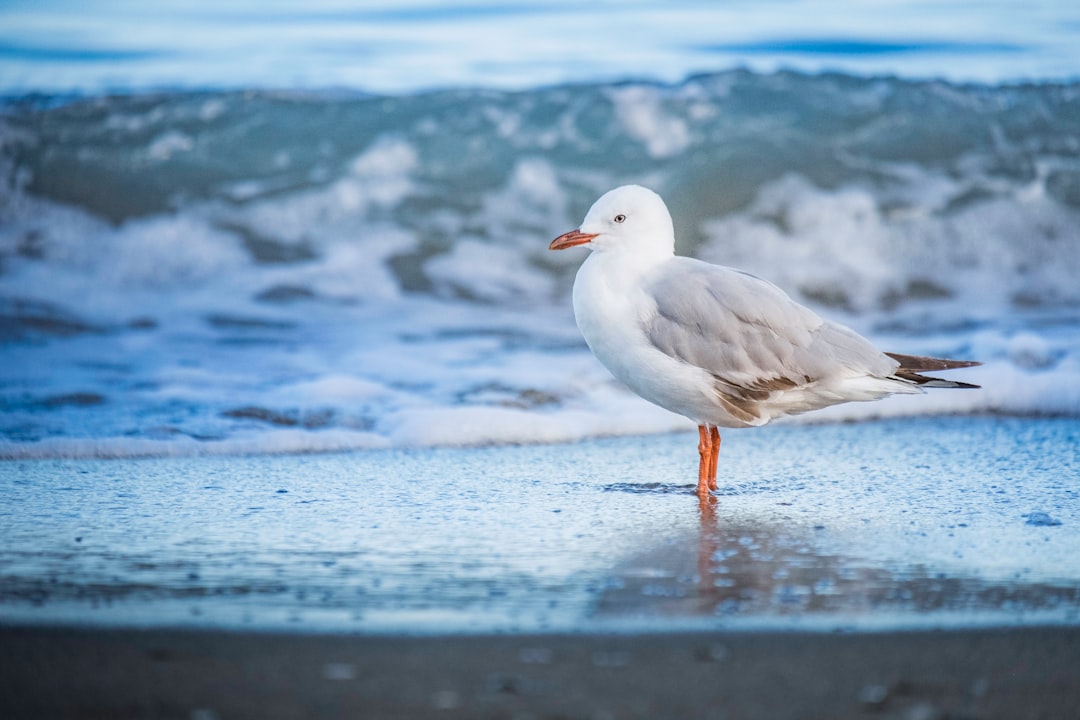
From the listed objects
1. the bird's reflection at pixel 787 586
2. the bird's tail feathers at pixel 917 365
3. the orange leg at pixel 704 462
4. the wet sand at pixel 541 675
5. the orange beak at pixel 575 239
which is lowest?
the wet sand at pixel 541 675

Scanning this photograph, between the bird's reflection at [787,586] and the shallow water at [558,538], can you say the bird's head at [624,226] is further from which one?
the bird's reflection at [787,586]

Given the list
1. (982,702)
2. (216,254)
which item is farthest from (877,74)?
(982,702)

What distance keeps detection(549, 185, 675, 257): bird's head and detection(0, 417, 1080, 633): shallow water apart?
32.2 inches

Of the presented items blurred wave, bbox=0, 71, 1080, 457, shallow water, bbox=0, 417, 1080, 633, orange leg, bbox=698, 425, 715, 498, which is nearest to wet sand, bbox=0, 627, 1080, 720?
shallow water, bbox=0, 417, 1080, 633

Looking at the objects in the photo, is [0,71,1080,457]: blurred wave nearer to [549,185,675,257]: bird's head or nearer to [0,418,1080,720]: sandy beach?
[0,418,1080,720]: sandy beach

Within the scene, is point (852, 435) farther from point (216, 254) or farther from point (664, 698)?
point (216, 254)

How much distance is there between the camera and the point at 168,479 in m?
4.57

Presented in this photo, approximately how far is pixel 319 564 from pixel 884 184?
24.6 ft

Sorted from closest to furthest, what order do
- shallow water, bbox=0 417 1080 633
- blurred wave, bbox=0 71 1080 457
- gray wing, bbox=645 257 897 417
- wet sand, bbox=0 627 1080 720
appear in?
wet sand, bbox=0 627 1080 720 < shallow water, bbox=0 417 1080 633 < gray wing, bbox=645 257 897 417 < blurred wave, bbox=0 71 1080 457

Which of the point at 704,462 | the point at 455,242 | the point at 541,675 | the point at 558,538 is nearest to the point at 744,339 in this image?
the point at 704,462

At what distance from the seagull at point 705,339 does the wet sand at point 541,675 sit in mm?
1578

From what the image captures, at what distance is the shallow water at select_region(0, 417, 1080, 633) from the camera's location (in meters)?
3.08

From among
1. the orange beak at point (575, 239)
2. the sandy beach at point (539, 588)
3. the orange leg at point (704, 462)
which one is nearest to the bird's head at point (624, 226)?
the orange beak at point (575, 239)

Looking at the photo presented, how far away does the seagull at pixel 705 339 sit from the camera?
4.37m
